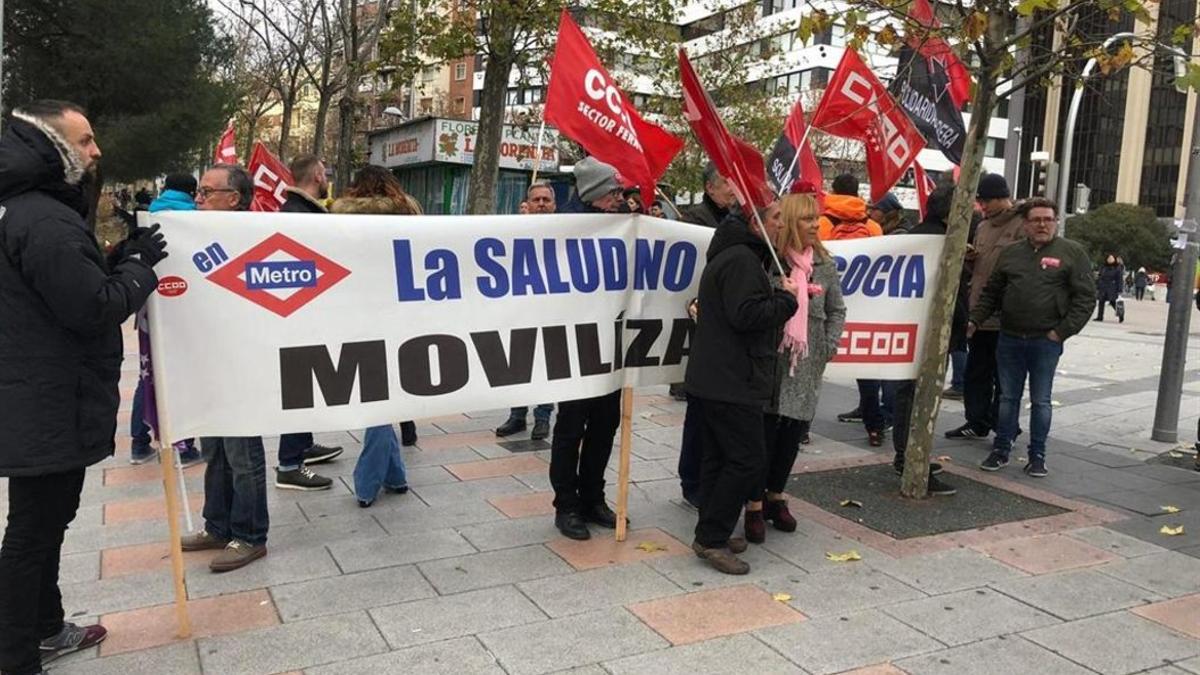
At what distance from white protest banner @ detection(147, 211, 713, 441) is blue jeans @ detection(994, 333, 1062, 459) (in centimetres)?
290

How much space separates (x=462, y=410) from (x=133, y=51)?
79.9 feet

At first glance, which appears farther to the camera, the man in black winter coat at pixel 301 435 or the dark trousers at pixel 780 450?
the man in black winter coat at pixel 301 435

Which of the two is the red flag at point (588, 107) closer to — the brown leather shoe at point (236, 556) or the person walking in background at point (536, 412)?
the person walking in background at point (536, 412)

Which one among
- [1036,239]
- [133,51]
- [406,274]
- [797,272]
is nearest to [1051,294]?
[1036,239]

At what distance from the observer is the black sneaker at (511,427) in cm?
740

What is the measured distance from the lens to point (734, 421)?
14.9 feet

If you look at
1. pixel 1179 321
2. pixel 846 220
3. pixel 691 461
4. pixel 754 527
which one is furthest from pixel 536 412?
pixel 1179 321

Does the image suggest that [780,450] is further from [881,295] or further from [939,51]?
[939,51]

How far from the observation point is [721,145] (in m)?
4.41

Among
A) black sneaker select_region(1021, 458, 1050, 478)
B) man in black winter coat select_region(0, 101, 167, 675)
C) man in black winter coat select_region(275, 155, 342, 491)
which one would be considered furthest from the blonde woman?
man in black winter coat select_region(0, 101, 167, 675)

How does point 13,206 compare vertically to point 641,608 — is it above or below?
above

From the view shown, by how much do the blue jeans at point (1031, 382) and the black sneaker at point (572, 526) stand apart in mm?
3487

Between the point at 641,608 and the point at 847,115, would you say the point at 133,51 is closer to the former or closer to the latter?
the point at 847,115

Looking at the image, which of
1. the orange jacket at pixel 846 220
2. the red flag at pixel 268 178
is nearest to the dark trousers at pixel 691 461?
the orange jacket at pixel 846 220
